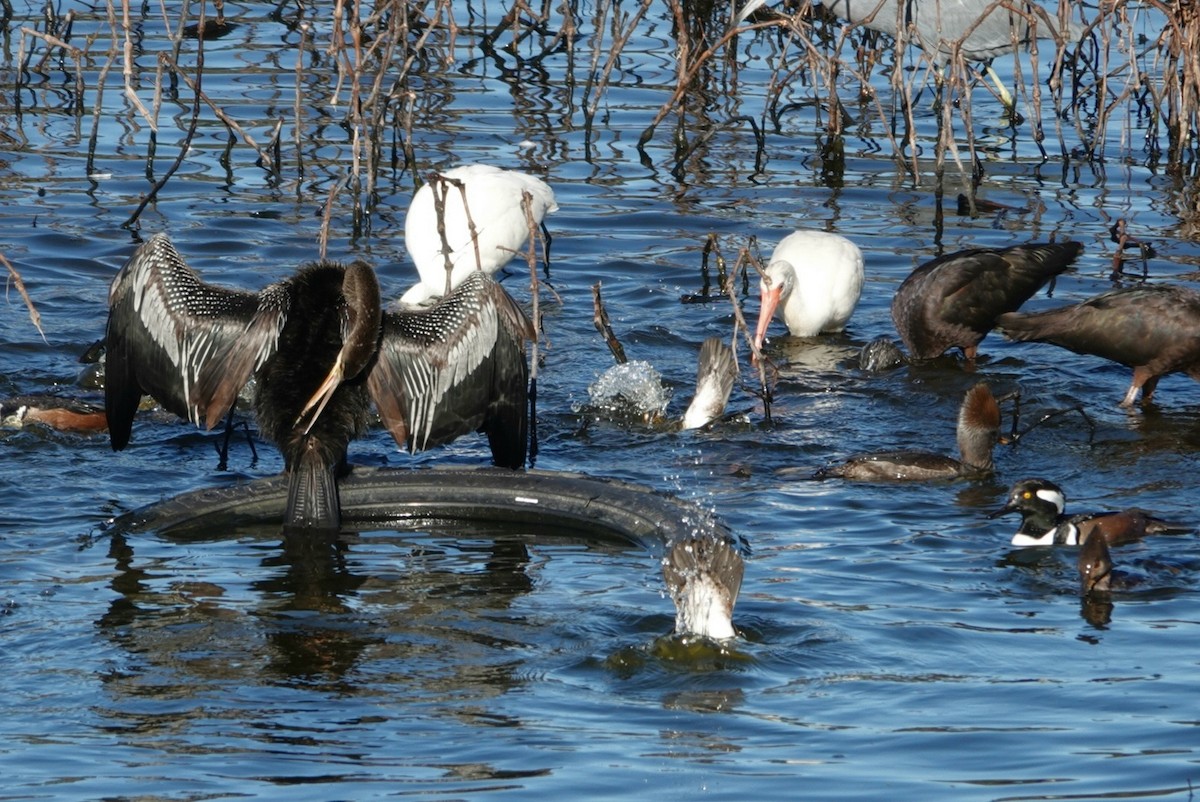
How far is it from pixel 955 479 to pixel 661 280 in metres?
3.96

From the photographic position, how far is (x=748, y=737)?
5305 mm

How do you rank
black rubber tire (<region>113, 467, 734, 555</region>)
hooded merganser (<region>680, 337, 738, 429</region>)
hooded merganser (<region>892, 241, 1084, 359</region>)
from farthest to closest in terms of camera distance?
1. hooded merganser (<region>892, 241, 1084, 359</region>)
2. hooded merganser (<region>680, 337, 738, 429</region>)
3. black rubber tire (<region>113, 467, 734, 555</region>)

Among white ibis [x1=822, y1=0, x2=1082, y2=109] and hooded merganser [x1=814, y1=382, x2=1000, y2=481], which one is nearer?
hooded merganser [x1=814, y1=382, x2=1000, y2=481]

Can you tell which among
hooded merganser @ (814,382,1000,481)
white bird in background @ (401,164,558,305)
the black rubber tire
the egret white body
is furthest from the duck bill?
the egret white body

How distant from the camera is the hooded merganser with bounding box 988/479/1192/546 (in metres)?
7.12

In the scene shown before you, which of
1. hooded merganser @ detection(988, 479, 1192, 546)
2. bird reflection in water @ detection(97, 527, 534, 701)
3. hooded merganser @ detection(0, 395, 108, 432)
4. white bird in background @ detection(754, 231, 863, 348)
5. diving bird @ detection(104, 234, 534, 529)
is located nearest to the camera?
bird reflection in water @ detection(97, 527, 534, 701)

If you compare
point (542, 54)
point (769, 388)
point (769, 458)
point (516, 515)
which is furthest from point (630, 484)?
point (542, 54)

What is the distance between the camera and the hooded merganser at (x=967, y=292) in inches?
404

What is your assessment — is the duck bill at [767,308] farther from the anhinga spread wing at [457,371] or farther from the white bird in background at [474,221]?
the anhinga spread wing at [457,371]

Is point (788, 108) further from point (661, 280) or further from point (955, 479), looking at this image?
point (955, 479)

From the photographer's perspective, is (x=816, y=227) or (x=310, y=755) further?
(x=816, y=227)

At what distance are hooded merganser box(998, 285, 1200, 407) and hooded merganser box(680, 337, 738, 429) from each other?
1.84 metres

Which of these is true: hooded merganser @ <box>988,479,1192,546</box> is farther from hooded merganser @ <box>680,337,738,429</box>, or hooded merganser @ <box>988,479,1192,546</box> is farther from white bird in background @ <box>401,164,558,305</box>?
white bird in background @ <box>401,164,558,305</box>

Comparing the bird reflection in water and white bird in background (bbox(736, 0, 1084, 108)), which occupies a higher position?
white bird in background (bbox(736, 0, 1084, 108))
